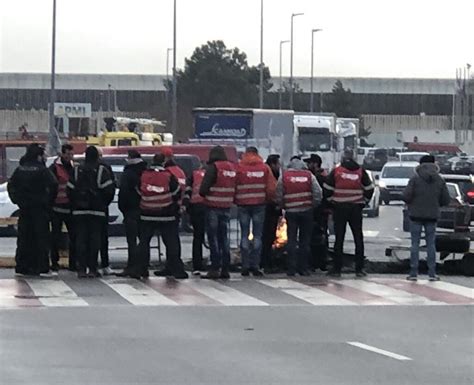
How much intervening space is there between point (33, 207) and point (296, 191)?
377 cm

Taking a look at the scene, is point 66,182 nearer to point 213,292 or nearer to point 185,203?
point 185,203

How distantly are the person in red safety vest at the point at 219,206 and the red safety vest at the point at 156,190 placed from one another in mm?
507

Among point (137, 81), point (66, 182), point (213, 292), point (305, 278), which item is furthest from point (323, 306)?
point (137, 81)

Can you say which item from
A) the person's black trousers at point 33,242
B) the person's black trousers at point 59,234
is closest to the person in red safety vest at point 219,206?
the person's black trousers at point 59,234

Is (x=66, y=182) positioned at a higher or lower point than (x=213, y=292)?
higher

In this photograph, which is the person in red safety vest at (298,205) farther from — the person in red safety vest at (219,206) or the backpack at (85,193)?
the backpack at (85,193)

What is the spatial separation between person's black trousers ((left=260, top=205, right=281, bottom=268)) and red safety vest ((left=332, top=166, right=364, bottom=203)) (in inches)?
40.4

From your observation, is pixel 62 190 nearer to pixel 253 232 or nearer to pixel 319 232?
pixel 253 232

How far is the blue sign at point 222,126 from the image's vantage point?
1750 inches

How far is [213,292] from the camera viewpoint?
18.1 meters

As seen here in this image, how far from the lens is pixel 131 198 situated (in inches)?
790

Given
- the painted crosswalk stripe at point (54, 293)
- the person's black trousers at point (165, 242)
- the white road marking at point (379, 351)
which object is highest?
the person's black trousers at point (165, 242)

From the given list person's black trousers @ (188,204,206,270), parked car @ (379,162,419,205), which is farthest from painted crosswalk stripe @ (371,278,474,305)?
parked car @ (379,162,419,205)

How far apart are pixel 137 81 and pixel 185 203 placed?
83309 millimetres
